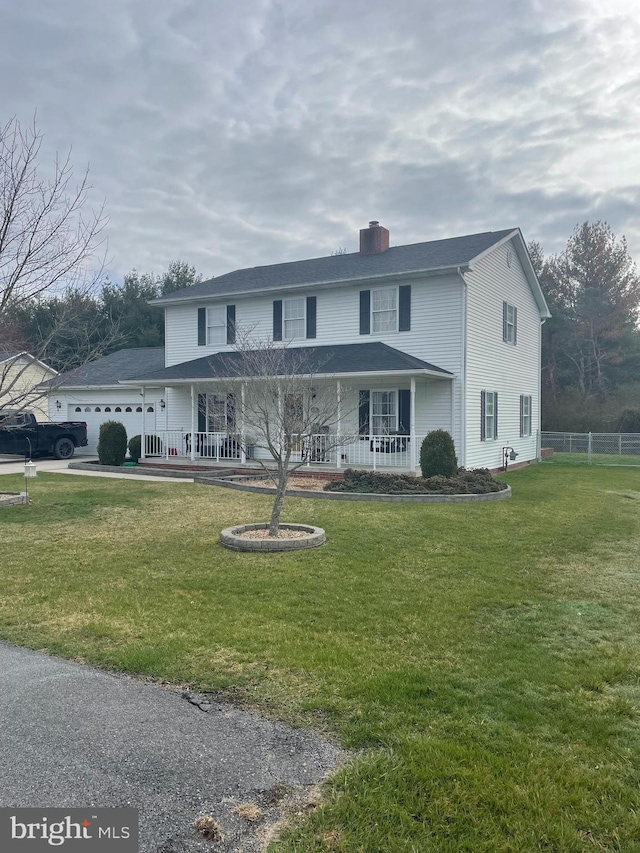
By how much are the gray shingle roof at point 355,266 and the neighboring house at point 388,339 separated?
2.6 inches

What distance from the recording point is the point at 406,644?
4621mm

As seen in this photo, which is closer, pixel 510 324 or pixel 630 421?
pixel 510 324

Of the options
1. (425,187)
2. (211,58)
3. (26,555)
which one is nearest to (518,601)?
(26,555)

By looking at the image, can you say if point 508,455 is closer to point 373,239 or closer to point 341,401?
point 341,401

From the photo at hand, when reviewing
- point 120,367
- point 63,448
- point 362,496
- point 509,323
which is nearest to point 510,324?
point 509,323

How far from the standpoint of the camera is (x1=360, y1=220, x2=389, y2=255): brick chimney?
20.4 m

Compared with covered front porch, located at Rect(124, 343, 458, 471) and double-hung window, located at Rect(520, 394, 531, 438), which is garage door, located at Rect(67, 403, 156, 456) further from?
double-hung window, located at Rect(520, 394, 531, 438)

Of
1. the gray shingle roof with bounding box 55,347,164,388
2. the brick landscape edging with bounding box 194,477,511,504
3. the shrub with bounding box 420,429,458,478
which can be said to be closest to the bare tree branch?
the brick landscape edging with bounding box 194,477,511,504

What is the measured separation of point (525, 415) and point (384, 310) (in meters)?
7.39

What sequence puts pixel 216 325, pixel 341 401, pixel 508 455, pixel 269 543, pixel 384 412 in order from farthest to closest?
pixel 216 325 → pixel 508 455 → pixel 384 412 → pixel 341 401 → pixel 269 543

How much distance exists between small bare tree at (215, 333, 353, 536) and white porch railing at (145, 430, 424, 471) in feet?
0.87

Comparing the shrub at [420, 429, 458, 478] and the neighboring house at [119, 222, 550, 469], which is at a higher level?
the neighboring house at [119, 222, 550, 469]

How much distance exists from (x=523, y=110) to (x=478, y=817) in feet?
46.1

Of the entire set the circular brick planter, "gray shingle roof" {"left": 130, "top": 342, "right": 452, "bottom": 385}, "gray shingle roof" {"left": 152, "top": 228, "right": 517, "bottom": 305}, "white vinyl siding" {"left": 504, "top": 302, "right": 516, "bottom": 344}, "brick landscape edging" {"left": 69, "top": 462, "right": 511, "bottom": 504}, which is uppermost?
"gray shingle roof" {"left": 152, "top": 228, "right": 517, "bottom": 305}
